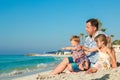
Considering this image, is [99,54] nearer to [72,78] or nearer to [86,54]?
[86,54]

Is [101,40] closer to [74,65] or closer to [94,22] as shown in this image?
[94,22]

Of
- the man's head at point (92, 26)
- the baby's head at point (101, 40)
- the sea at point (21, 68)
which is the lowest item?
the sea at point (21, 68)

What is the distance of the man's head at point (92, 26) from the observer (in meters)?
8.49

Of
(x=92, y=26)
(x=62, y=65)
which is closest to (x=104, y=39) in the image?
(x=92, y=26)

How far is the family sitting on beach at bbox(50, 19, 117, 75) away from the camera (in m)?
8.38

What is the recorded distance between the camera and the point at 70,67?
870cm

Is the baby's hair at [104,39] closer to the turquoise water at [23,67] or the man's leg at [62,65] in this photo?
the man's leg at [62,65]

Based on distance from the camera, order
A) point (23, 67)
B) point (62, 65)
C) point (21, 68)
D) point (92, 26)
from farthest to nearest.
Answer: point (23, 67)
point (21, 68)
point (62, 65)
point (92, 26)

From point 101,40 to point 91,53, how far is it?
0.51 m

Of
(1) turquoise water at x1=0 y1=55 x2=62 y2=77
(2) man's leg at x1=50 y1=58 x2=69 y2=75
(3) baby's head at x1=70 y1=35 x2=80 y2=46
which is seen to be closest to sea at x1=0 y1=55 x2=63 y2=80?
(1) turquoise water at x1=0 y1=55 x2=62 y2=77

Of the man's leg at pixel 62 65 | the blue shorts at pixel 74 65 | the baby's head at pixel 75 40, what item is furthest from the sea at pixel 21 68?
the baby's head at pixel 75 40

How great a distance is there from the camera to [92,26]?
334 inches

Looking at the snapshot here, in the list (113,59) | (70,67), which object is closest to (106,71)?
(113,59)

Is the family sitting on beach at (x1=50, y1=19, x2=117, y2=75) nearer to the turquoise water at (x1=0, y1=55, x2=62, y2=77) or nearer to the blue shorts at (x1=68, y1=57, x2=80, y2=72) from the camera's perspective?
the blue shorts at (x1=68, y1=57, x2=80, y2=72)
